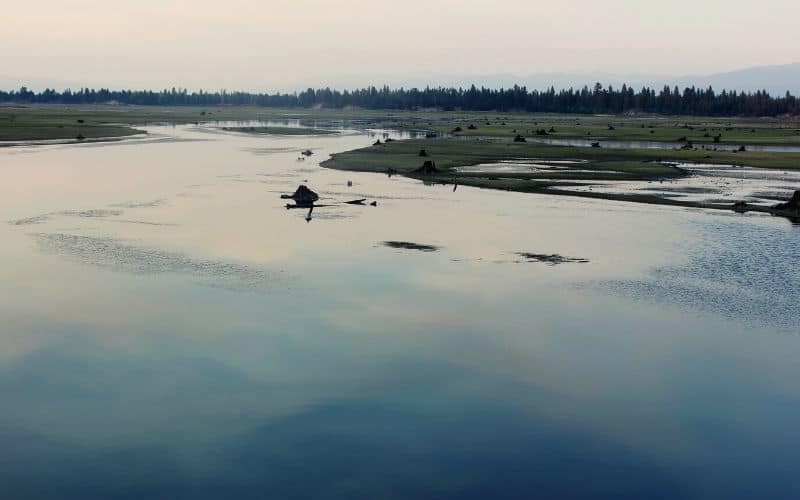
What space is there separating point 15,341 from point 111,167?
149 feet

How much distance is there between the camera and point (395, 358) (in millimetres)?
19922

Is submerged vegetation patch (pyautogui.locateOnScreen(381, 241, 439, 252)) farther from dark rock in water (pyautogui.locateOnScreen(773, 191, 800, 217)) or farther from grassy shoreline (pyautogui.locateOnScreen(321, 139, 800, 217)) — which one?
dark rock in water (pyautogui.locateOnScreen(773, 191, 800, 217))

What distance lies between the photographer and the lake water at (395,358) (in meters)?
Answer: 14.3

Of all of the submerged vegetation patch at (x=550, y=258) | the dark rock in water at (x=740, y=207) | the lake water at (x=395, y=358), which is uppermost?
the dark rock in water at (x=740, y=207)

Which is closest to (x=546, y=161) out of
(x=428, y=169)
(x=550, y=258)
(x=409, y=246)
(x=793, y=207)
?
(x=428, y=169)

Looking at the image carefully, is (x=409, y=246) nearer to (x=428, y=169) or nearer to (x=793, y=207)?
(x=793, y=207)

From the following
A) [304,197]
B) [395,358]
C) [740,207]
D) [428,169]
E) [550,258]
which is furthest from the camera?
[428,169]

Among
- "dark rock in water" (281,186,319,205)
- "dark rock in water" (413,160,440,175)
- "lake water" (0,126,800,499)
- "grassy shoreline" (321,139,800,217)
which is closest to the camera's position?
"lake water" (0,126,800,499)

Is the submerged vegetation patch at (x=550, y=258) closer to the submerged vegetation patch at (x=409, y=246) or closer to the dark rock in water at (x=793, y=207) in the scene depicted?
the submerged vegetation patch at (x=409, y=246)

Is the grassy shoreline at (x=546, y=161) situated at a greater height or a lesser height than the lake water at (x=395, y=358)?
greater

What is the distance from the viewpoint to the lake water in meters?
14.3

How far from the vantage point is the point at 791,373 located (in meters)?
19.3

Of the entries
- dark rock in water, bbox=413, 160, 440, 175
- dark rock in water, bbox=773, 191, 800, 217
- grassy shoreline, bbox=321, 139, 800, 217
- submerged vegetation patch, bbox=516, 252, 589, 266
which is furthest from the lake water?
dark rock in water, bbox=413, 160, 440, 175

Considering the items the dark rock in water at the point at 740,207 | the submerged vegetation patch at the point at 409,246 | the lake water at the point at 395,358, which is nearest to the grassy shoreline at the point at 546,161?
the dark rock in water at the point at 740,207
